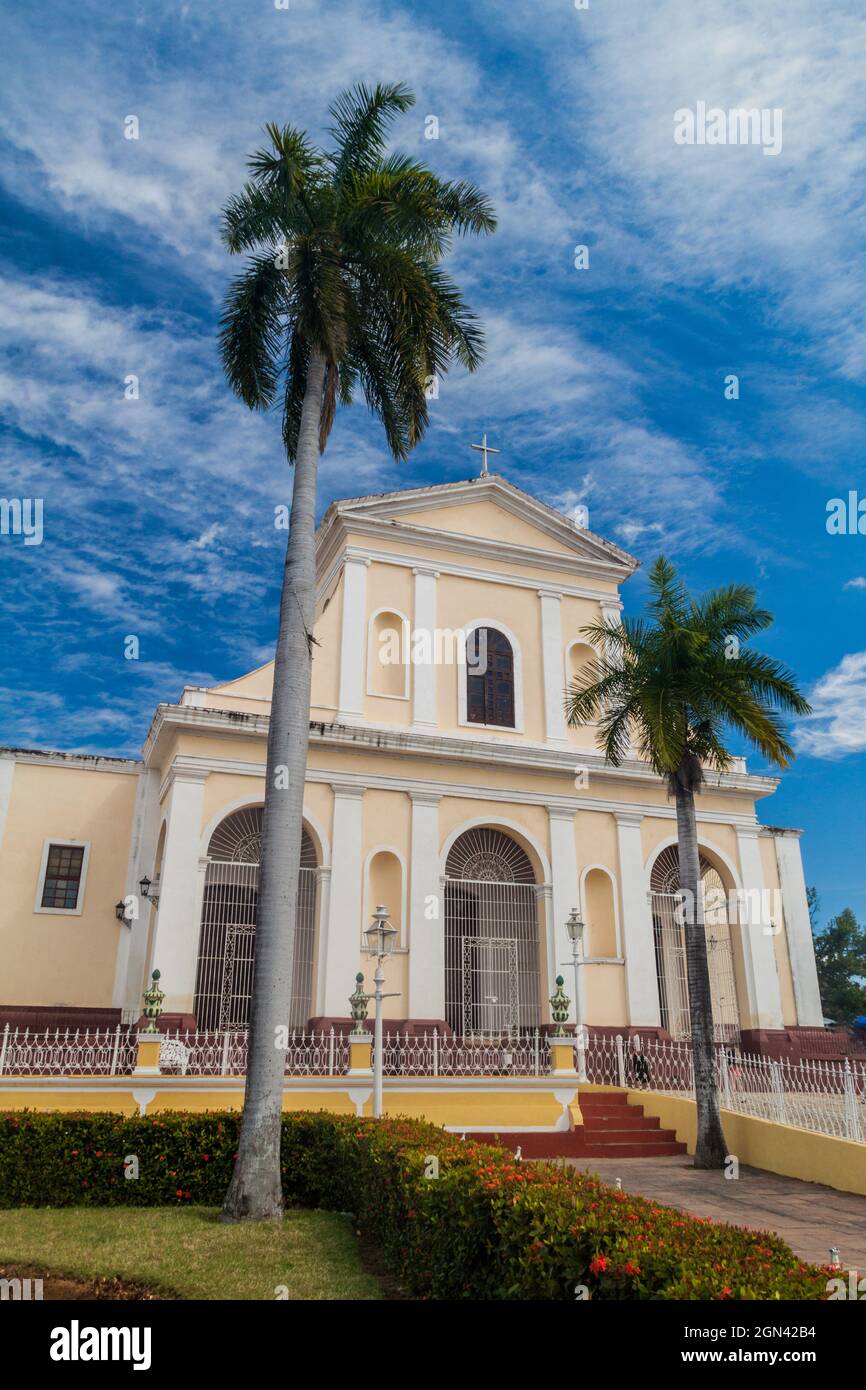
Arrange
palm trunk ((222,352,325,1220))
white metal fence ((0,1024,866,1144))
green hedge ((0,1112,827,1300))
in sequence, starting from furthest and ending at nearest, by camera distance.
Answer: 1. white metal fence ((0,1024,866,1144))
2. palm trunk ((222,352,325,1220))
3. green hedge ((0,1112,827,1300))

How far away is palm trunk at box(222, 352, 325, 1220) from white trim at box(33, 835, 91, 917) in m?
10.6

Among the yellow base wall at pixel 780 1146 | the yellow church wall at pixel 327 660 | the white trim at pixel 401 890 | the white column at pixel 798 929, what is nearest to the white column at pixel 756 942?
the white column at pixel 798 929

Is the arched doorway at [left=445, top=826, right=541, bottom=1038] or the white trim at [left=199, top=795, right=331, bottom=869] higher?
the white trim at [left=199, top=795, right=331, bottom=869]

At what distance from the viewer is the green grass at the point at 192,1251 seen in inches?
255

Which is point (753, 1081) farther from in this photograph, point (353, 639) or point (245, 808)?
point (353, 639)

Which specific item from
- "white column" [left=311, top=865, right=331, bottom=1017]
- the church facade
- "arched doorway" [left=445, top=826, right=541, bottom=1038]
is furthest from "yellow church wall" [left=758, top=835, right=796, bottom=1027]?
"white column" [left=311, top=865, right=331, bottom=1017]

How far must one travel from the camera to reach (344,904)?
18.0 metres

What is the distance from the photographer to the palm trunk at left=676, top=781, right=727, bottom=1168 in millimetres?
13125

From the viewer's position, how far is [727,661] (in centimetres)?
1438

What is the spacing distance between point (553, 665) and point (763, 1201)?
41.7ft

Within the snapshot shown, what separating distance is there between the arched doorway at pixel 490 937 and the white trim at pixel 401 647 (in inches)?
131

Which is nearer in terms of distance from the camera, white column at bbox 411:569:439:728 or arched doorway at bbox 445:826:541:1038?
arched doorway at bbox 445:826:541:1038

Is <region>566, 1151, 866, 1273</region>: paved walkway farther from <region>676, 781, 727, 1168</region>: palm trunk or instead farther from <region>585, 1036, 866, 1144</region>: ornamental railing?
<region>585, 1036, 866, 1144</region>: ornamental railing
